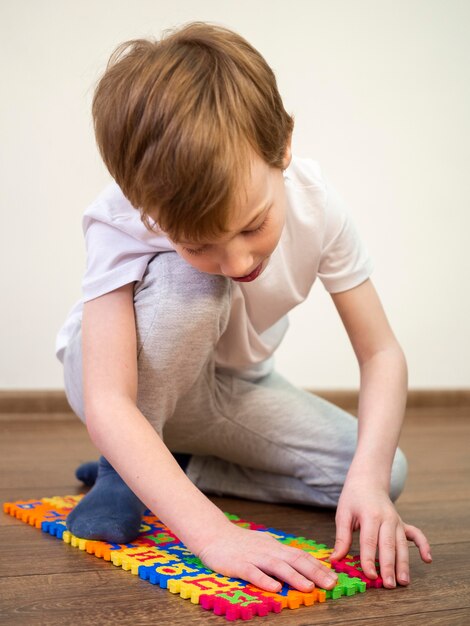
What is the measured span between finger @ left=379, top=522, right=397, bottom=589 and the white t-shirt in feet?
1.14

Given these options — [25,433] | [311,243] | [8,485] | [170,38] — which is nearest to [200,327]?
[311,243]

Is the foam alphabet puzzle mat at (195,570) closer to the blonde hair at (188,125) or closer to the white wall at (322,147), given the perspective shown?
the blonde hair at (188,125)

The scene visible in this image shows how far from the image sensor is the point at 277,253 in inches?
41.9

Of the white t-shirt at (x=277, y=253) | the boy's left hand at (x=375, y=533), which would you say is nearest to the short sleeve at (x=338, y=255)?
the white t-shirt at (x=277, y=253)

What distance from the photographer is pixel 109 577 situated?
0.81 meters

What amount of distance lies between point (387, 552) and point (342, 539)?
0.05 meters

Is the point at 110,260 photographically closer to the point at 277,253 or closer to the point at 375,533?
the point at 277,253

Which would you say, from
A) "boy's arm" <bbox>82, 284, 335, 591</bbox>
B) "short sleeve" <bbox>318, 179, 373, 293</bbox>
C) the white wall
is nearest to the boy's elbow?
"boy's arm" <bbox>82, 284, 335, 591</bbox>

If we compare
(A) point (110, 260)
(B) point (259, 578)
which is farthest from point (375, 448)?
(A) point (110, 260)

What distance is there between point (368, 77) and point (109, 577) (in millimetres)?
1782

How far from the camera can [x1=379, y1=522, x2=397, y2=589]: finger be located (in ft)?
2.62

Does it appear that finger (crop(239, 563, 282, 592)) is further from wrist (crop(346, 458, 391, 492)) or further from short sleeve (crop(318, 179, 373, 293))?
short sleeve (crop(318, 179, 373, 293))

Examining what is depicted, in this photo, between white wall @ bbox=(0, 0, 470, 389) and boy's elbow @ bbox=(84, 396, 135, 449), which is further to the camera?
white wall @ bbox=(0, 0, 470, 389)

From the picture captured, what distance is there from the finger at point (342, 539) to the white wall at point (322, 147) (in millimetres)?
1236
